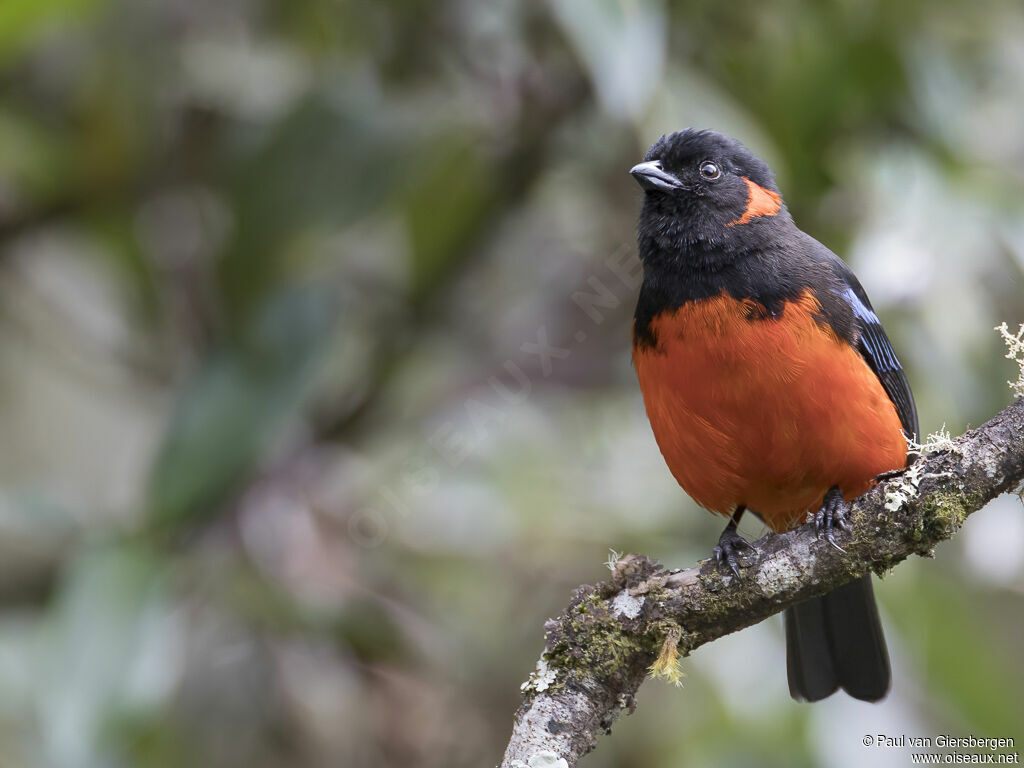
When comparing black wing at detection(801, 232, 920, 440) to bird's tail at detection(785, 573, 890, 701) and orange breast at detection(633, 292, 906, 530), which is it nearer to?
orange breast at detection(633, 292, 906, 530)

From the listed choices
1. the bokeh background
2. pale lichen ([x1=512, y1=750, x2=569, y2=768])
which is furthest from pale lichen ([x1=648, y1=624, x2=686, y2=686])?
the bokeh background

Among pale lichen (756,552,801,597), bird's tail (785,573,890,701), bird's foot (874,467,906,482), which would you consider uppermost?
bird's tail (785,573,890,701)

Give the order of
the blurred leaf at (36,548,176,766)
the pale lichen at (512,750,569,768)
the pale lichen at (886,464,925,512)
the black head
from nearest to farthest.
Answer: the pale lichen at (512,750,569,768) < the pale lichen at (886,464,925,512) < the black head < the blurred leaf at (36,548,176,766)

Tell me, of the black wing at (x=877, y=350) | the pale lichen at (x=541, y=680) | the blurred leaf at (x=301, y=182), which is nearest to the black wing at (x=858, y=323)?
the black wing at (x=877, y=350)

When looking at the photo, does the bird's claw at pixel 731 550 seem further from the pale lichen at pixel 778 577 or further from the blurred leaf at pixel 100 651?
the blurred leaf at pixel 100 651

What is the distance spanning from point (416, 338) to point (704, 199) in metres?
2.07

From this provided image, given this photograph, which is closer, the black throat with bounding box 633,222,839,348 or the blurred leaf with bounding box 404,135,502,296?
the black throat with bounding box 633,222,839,348

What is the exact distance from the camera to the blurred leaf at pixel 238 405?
4.17 m

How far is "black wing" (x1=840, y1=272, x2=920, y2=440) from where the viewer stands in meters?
3.01

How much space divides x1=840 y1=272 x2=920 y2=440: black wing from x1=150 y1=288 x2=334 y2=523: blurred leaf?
1.99 metres

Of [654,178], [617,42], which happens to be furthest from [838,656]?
[617,42]

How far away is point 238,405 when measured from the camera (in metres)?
4.23

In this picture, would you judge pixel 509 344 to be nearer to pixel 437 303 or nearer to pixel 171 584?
pixel 437 303

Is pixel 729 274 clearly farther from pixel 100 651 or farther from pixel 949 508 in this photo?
pixel 100 651
